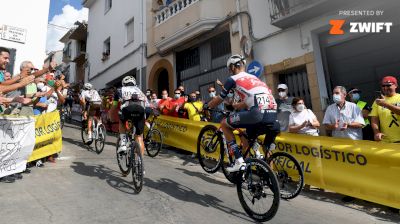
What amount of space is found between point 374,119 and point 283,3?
5759 mm

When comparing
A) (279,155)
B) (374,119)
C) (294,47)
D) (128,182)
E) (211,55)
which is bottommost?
(128,182)

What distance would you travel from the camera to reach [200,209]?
14.5 ft

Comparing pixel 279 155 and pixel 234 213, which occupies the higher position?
pixel 279 155

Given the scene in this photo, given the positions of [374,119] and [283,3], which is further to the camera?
[283,3]

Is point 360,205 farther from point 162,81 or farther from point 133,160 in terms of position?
point 162,81

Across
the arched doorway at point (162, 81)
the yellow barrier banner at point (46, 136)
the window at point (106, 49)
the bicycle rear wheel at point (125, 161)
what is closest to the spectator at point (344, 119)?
the bicycle rear wheel at point (125, 161)

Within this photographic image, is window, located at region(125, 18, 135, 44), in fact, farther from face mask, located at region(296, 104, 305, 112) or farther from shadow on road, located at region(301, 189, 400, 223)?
shadow on road, located at region(301, 189, 400, 223)

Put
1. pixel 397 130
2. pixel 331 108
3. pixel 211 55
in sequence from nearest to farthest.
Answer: pixel 397 130 → pixel 331 108 → pixel 211 55

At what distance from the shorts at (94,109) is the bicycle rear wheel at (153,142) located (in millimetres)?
1876

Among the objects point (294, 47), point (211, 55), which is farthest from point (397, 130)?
point (211, 55)

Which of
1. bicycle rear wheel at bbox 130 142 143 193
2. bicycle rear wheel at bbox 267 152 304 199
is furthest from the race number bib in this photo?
bicycle rear wheel at bbox 130 142 143 193

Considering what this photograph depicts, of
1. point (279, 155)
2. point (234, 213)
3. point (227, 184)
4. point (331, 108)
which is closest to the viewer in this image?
point (234, 213)

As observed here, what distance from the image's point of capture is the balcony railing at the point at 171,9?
571 inches

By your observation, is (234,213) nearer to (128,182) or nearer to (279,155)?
(279,155)
